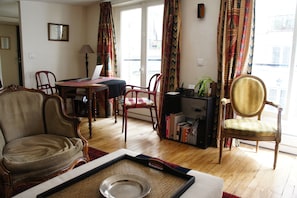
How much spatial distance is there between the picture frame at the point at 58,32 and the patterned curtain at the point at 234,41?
3.30m

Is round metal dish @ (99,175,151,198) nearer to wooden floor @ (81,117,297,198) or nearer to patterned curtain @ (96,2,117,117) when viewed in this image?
wooden floor @ (81,117,297,198)

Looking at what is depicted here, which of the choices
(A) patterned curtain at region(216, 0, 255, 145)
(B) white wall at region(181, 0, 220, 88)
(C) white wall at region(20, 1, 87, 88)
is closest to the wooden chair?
(C) white wall at region(20, 1, 87, 88)

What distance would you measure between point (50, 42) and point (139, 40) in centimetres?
185

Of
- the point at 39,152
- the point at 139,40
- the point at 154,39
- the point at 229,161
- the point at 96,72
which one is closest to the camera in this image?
the point at 39,152

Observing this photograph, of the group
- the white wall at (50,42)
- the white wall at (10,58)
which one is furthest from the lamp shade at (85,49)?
the white wall at (10,58)

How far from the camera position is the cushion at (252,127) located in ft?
8.42

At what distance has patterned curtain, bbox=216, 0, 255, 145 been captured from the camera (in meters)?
3.00

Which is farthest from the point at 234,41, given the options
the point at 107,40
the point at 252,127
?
the point at 107,40

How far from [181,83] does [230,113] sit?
3.06 feet

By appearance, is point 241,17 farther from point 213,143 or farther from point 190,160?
point 190,160

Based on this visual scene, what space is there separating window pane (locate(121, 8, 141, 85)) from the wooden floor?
1254 millimetres

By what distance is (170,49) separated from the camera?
368cm

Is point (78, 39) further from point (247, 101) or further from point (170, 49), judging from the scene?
point (247, 101)

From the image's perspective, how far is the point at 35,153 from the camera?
1.95 metres
